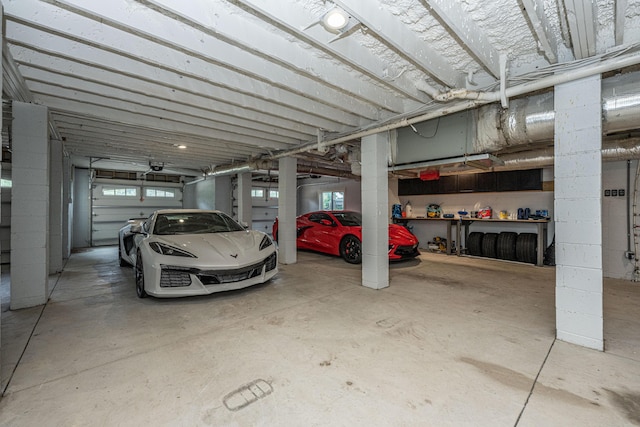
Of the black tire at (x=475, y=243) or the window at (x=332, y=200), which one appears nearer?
the black tire at (x=475, y=243)

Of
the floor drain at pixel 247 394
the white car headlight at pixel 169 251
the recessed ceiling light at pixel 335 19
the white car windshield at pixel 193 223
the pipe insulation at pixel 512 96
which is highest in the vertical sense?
the recessed ceiling light at pixel 335 19

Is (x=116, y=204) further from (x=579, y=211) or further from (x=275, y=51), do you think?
(x=579, y=211)

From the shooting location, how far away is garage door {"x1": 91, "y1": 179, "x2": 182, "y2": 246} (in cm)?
834

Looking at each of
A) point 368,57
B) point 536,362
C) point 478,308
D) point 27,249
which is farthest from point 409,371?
point 27,249

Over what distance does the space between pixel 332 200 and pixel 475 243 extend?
591 cm

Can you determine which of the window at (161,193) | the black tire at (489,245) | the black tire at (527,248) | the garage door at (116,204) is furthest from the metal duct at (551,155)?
the garage door at (116,204)

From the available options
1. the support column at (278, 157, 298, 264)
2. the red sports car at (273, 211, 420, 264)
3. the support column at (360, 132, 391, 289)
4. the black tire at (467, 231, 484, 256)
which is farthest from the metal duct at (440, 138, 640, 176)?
the support column at (278, 157, 298, 264)

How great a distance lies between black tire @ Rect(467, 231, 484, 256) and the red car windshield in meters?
2.68

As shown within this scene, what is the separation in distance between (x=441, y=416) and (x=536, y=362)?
1.08 meters

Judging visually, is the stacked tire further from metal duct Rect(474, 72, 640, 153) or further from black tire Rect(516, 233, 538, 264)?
metal duct Rect(474, 72, 640, 153)

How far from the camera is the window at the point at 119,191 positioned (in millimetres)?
8438

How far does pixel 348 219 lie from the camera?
6.27 metres

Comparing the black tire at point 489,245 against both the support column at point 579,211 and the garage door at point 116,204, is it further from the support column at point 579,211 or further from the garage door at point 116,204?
the garage door at point 116,204

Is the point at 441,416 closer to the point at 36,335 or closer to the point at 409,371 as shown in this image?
the point at 409,371
